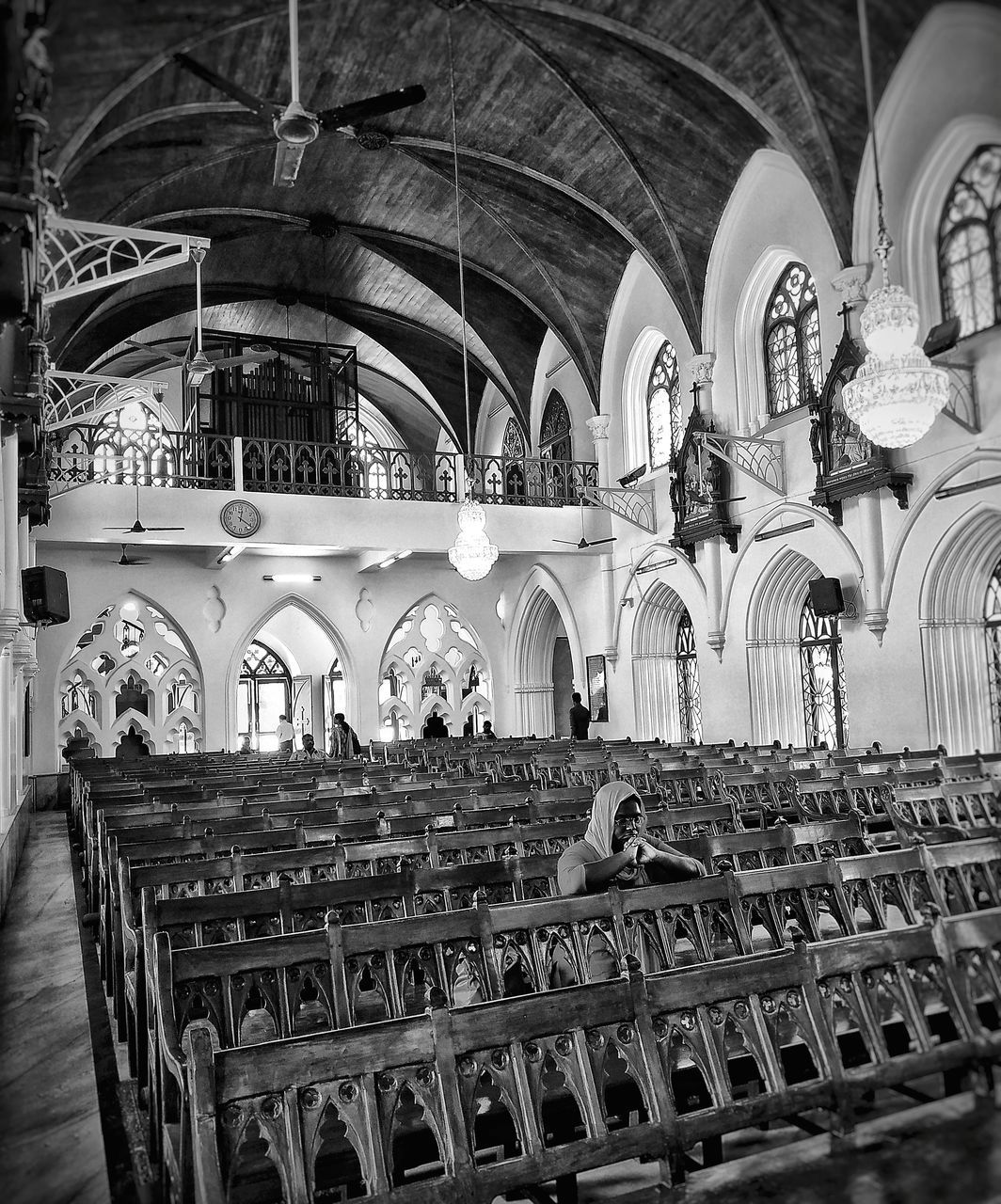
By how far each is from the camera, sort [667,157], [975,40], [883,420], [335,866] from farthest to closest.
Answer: [667,157] → [975,40] → [883,420] → [335,866]

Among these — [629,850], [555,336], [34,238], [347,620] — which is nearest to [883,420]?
[629,850]

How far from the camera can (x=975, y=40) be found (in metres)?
9.28

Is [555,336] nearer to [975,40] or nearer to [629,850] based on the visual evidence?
[975,40]

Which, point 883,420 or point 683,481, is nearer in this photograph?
point 883,420

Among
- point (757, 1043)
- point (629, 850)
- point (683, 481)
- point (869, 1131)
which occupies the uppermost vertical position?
point (683, 481)

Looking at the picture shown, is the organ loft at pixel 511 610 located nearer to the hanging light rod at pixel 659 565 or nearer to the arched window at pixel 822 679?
the arched window at pixel 822 679

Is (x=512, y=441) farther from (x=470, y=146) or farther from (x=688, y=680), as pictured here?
(x=470, y=146)

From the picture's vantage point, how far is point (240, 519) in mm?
14734

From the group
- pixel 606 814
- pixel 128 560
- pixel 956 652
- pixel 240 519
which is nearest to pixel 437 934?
pixel 606 814

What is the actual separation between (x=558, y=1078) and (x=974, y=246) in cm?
983

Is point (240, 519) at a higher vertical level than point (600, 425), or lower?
lower

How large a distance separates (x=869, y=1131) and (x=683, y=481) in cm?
1280

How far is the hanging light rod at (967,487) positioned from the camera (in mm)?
9625

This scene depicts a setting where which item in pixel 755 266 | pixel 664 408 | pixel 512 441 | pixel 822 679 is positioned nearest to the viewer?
pixel 822 679
